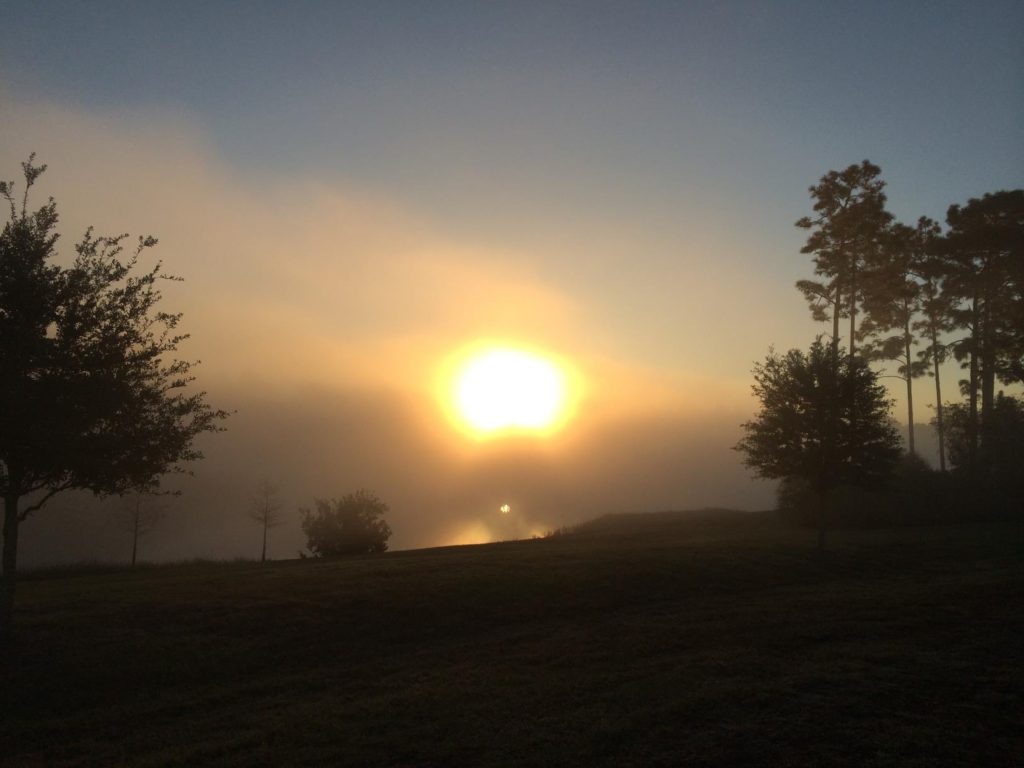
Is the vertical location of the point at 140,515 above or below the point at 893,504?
below

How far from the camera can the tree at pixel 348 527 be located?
48.4 metres

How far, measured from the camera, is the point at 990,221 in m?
45.8

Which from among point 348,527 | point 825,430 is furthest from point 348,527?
point 825,430

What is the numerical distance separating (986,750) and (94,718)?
13804 mm

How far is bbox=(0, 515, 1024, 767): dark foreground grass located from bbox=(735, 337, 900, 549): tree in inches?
171

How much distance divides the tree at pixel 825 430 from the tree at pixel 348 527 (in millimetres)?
27854

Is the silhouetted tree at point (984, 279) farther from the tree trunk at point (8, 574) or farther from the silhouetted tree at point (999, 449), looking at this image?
the tree trunk at point (8, 574)

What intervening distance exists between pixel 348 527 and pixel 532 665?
36.4 meters

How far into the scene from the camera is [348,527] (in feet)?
161

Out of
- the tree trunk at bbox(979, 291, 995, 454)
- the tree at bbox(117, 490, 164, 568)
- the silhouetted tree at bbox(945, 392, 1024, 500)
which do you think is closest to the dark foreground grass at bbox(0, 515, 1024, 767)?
the silhouetted tree at bbox(945, 392, 1024, 500)

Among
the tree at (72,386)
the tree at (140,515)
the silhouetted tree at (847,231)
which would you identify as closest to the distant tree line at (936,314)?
the silhouetted tree at (847,231)

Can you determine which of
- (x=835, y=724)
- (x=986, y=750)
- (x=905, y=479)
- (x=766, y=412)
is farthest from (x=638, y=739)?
(x=905, y=479)

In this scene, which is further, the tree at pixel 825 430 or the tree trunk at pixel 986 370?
the tree trunk at pixel 986 370

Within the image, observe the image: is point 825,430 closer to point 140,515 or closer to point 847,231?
point 847,231
